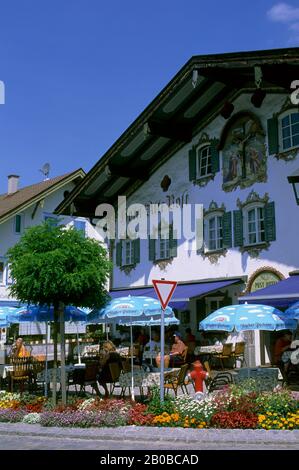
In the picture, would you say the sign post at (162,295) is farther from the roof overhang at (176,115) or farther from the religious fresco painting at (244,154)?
the religious fresco painting at (244,154)

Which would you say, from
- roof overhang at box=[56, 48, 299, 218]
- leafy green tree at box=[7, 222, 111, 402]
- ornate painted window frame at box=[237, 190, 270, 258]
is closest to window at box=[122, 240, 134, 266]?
roof overhang at box=[56, 48, 299, 218]

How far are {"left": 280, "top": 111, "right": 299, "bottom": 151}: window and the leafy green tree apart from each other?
759cm

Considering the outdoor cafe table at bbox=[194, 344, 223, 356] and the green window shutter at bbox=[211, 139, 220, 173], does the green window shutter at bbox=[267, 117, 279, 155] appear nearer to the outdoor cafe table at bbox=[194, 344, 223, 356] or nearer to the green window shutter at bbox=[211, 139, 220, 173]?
the green window shutter at bbox=[211, 139, 220, 173]

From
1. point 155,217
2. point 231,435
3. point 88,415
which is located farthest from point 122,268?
point 231,435

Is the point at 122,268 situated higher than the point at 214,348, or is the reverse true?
the point at 122,268

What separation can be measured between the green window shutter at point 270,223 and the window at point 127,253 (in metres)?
6.79

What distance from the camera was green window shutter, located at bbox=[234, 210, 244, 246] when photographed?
1847cm

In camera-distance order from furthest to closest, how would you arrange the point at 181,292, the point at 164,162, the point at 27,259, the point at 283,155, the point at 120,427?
the point at 164,162
the point at 181,292
the point at 283,155
the point at 27,259
the point at 120,427

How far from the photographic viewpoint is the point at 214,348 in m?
17.5

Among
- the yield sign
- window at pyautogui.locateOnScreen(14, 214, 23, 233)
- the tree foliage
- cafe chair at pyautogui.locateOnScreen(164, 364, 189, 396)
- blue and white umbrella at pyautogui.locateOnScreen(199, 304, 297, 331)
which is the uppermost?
window at pyautogui.locateOnScreen(14, 214, 23, 233)

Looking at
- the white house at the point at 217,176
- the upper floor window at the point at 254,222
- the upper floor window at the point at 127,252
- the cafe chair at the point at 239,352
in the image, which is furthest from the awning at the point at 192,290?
the upper floor window at the point at 127,252
